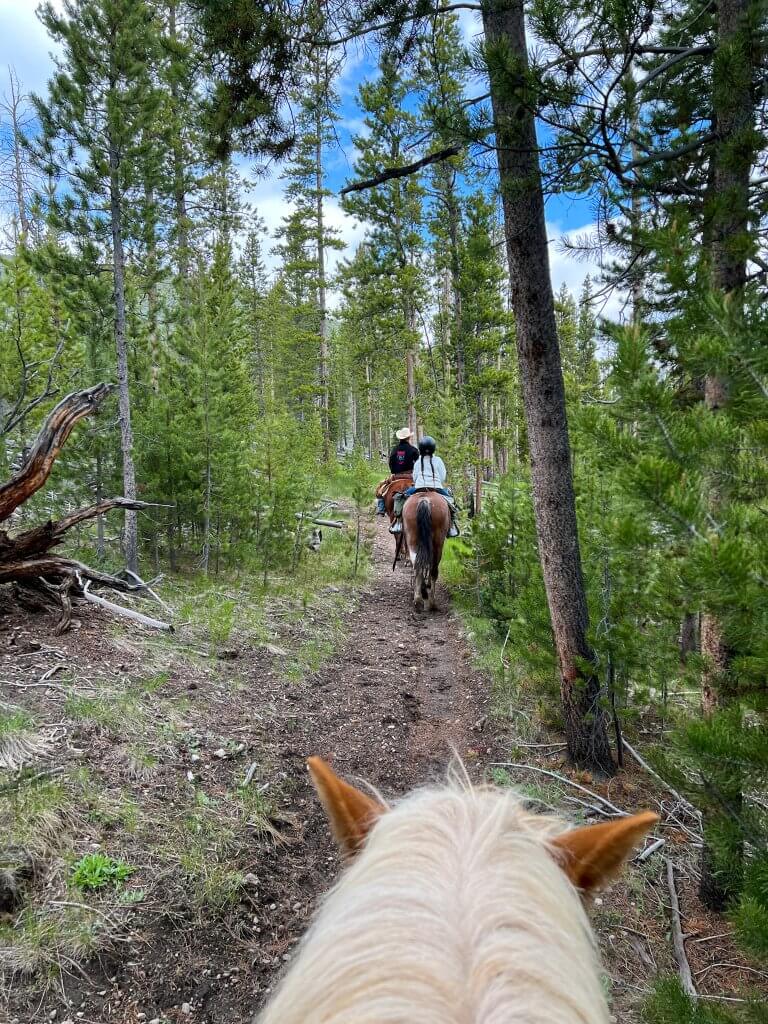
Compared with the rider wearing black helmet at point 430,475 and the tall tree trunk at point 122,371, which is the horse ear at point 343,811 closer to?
the tall tree trunk at point 122,371

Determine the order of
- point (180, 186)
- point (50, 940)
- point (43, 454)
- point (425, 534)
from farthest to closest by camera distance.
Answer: point (180, 186) < point (425, 534) < point (43, 454) < point (50, 940)

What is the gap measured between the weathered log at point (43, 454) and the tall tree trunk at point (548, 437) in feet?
15.0

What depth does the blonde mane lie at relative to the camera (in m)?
0.59

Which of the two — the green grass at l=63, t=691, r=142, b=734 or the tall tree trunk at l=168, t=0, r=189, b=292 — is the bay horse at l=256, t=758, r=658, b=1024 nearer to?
the green grass at l=63, t=691, r=142, b=734

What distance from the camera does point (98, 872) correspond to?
2.75 metres

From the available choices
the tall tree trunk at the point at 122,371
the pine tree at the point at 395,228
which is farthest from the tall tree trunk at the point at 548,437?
the pine tree at the point at 395,228

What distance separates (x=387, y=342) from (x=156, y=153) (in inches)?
635

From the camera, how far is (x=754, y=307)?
170 centimetres

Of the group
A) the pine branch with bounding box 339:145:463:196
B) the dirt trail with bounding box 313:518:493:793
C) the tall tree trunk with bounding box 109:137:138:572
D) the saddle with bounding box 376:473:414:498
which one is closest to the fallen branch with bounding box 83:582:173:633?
the dirt trail with bounding box 313:518:493:793

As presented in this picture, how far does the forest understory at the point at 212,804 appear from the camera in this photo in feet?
7.97

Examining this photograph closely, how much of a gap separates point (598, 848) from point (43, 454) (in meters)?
5.89

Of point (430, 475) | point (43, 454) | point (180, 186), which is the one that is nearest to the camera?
point (43, 454)

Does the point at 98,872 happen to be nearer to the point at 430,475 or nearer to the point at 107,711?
the point at 107,711

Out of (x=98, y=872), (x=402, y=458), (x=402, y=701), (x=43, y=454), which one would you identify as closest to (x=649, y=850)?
(x=402, y=701)
